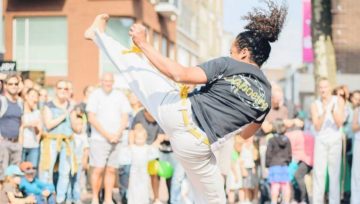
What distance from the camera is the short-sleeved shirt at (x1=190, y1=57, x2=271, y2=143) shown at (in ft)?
19.6

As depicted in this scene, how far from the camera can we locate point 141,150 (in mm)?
11094

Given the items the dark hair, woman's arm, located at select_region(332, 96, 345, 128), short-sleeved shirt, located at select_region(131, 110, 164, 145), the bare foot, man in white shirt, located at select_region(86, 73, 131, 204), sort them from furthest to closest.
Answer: short-sleeved shirt, located at select_region(131, 110, 164, 145) < man in white shirt, located at select_region(86, 73, 131, 204) < woman's arm, located at select_region(332, 96, 345, 128) < the bare foot < the dark hair

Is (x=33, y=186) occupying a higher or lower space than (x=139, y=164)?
lower

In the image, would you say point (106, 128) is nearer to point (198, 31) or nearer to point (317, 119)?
point (317, 119)

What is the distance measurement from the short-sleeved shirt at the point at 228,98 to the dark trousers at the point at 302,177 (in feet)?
18.4

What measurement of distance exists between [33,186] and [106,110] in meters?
1.81

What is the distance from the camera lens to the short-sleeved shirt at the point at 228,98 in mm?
5969

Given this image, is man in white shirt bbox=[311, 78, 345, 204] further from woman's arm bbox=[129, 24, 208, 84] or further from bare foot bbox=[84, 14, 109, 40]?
woman's arm bbox=[129, 24, 208, 84]

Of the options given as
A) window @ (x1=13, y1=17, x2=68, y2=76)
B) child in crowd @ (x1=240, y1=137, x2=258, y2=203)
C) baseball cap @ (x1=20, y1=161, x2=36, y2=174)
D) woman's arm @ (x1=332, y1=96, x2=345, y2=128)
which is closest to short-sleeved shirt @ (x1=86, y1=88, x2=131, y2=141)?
baseball cap @ (x1=20, y1=161, x2=36, y2=174)

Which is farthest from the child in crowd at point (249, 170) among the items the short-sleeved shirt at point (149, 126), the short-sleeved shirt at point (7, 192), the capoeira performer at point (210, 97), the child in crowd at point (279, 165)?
the capoeira performer at point (210, 97)

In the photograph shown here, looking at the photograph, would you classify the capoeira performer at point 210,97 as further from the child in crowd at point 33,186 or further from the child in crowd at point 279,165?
the child in crowd at point 279,165

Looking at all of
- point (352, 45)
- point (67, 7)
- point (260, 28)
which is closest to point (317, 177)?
point (260, 28)

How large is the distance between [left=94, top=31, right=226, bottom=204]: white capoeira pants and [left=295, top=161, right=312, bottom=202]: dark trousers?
5.31 meters

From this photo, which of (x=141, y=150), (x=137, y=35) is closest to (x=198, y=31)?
(x=141, y=150)
